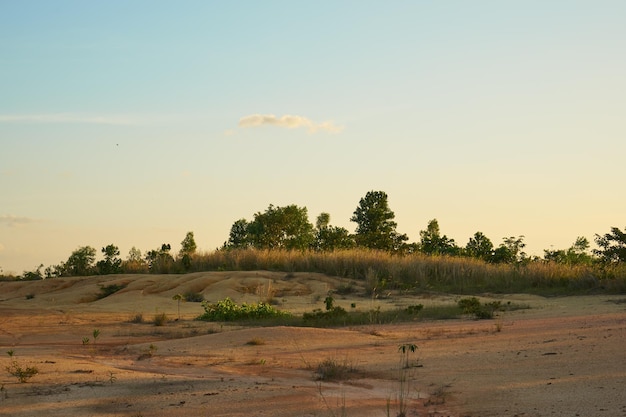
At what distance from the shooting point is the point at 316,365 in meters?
11.0

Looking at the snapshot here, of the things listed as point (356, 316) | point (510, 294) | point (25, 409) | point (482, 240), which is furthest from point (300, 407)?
point (482, 240)

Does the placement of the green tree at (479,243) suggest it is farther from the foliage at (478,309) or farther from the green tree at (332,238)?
the foliage at (478,309)

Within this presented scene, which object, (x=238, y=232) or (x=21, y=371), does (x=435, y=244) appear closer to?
(x=238, y=232)

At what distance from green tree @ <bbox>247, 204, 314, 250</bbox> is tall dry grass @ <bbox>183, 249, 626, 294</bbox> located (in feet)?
54.1

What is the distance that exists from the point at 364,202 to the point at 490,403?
38402mm

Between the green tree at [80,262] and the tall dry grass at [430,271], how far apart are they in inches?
204

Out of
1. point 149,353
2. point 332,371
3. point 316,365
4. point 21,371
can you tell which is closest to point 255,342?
point 149,353

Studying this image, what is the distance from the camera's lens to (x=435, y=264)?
29.6 m

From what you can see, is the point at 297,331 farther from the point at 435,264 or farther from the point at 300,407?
the point at 435,264

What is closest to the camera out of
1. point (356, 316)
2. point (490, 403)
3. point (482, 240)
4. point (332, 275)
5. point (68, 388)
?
point (490, 403)

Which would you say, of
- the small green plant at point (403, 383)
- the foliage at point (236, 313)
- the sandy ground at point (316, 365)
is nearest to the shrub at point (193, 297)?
the foliage at point (236, 313)

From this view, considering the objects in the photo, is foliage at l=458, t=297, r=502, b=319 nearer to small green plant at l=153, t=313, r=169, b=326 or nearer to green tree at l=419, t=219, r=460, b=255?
small green plant at l=153, t=313, r=169, b=326

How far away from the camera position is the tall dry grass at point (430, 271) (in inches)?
974

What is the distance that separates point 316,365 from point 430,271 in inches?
738
